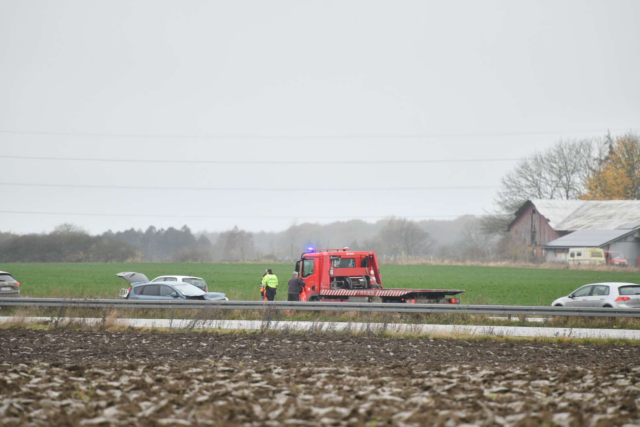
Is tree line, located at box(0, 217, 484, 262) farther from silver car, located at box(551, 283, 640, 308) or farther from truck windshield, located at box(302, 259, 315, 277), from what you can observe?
silver car, located at box(551, 283, 640, 308)

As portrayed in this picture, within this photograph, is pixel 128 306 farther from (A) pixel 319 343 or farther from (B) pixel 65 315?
(A) pixel 319 343

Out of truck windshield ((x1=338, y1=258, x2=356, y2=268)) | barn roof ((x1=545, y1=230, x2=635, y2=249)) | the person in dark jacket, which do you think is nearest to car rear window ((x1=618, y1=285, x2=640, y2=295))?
truck windshield ((x1=338, y1=258, x2=356, y2=268))

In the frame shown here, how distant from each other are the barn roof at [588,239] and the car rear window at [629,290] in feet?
146

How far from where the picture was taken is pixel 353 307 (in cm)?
1972

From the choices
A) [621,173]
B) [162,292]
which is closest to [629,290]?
[162,292]

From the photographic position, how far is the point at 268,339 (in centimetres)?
1527

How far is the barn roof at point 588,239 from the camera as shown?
6234 cm

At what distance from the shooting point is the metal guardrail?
62.1 feet

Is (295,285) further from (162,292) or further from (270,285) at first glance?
(162,292)

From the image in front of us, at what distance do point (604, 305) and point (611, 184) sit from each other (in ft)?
195

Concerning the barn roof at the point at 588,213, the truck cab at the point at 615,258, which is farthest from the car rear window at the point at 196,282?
the barn roof at the point at 588,213

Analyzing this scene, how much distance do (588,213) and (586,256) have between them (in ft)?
37.5

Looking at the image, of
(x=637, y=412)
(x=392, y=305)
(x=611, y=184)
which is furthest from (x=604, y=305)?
(x=611, y=184)

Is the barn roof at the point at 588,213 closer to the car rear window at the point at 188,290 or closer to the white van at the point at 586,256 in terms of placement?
the white van at the point at 586,256
